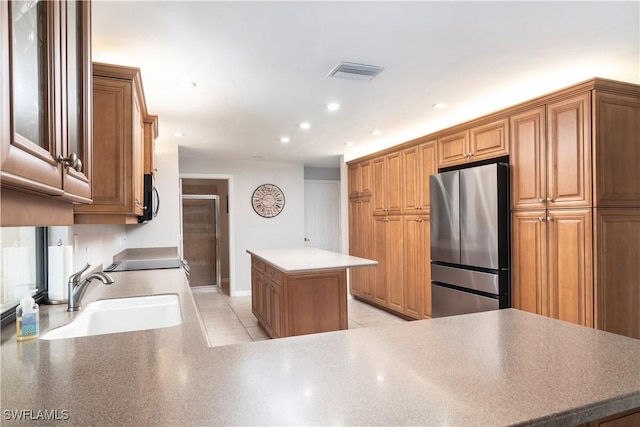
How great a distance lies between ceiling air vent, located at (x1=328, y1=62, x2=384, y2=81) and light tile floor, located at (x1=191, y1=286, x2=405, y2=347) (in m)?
2.64

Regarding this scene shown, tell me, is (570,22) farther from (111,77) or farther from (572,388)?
(111,77)

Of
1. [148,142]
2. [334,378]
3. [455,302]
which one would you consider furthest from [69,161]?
[455,302]

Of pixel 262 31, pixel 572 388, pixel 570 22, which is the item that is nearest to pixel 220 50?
pixel 262 31

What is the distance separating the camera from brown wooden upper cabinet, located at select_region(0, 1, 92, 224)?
0.53m

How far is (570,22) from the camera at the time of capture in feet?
6.22

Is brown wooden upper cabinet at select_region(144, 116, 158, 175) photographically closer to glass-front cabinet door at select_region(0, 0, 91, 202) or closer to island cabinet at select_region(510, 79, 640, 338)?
glass-front cabinet door at select_region(0, 0, 91, 202)

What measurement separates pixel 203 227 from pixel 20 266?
549cm

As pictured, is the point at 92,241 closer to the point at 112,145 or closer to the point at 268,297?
the point at 112,145

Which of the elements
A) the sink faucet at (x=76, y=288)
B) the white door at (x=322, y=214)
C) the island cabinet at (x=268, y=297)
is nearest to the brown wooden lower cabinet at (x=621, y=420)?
the sink faucet at (x=76, y=288)

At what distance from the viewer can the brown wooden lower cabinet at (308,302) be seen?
332cm

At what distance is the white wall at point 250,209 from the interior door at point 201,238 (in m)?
0.89

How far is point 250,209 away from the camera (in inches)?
249

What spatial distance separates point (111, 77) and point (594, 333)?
243cm

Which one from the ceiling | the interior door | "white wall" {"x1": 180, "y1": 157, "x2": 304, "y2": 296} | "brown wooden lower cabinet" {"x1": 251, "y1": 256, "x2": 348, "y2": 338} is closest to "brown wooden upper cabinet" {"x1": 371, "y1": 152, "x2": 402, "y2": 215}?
the ceiling
